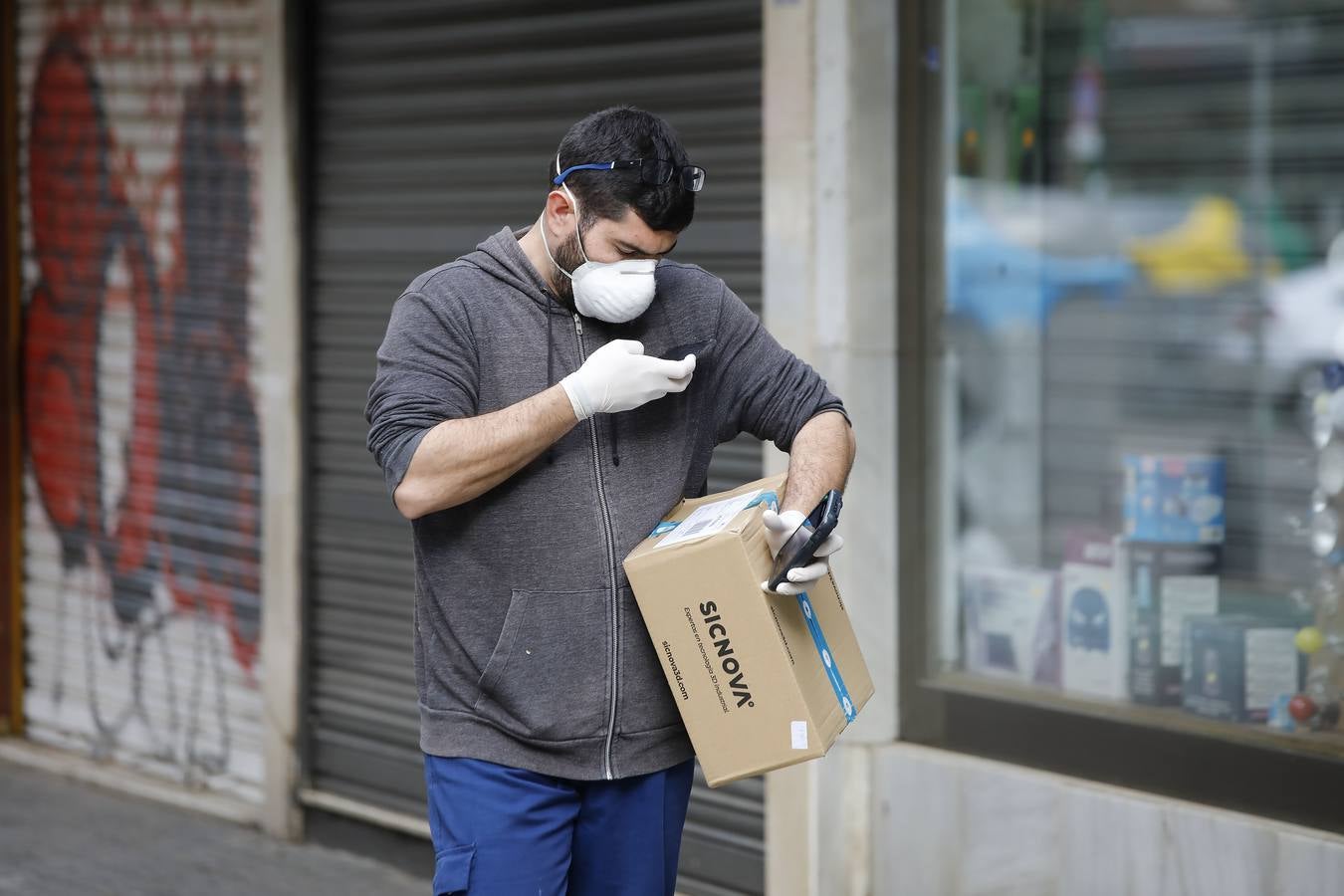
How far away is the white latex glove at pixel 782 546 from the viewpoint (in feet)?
9.32

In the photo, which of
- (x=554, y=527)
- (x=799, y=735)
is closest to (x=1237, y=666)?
(x=799, y=735)

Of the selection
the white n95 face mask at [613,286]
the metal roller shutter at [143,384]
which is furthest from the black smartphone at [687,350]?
the metal roller shutter at [143,384]

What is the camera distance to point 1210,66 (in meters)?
4.45

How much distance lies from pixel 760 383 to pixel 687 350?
17 centimetres

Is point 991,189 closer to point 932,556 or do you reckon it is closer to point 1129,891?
point 932,556

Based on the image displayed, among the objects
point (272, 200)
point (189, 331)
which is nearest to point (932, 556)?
point (272, 200)

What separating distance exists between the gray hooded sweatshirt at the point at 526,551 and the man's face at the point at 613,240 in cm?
10

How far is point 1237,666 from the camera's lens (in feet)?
14.5

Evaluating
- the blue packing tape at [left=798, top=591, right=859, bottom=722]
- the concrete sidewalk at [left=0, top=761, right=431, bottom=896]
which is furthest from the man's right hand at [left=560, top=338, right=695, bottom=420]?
the concrete sidewalk at [left=0, top=761, right=431, bottom=896]

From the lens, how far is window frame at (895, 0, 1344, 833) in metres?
4.46

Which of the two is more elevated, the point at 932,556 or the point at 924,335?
the point at 924,335

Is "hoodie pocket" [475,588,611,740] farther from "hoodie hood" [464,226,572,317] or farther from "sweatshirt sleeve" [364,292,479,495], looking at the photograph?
"hoodie hood" [464,226,572,317]

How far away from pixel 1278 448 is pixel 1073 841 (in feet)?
3.60

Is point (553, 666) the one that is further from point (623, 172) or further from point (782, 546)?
point (623, 172)
